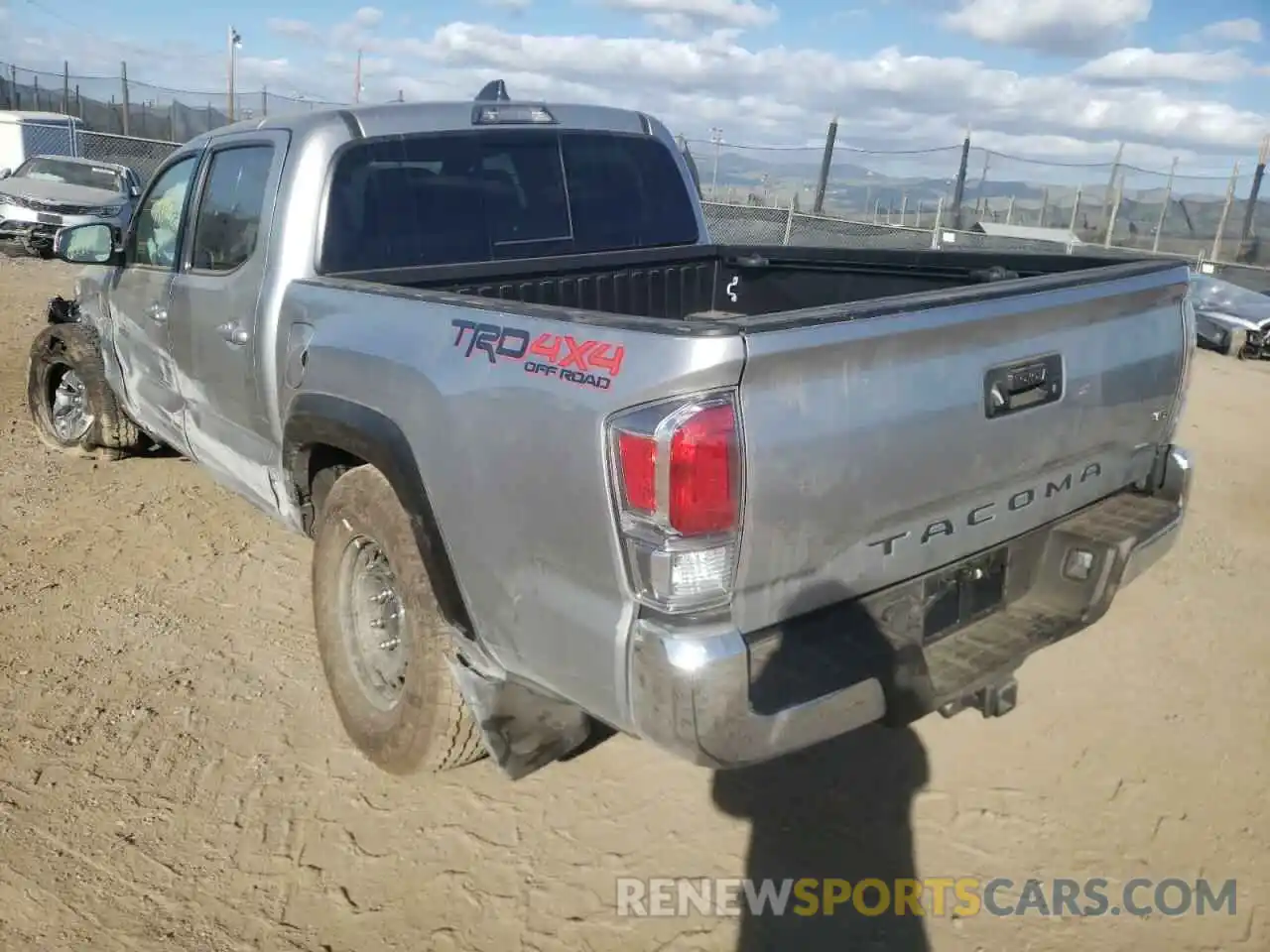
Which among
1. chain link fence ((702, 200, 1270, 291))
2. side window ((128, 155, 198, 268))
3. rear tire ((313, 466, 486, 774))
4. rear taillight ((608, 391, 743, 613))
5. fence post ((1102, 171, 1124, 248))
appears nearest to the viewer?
rear taillight ((608, 391, 743, 613))

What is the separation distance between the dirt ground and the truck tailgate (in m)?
0.94

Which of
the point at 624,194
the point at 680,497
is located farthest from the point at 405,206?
the point at 680,497

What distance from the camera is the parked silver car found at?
15695 millimetres

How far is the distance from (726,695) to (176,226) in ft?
11.5

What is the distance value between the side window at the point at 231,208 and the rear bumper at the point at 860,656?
2.46 metres

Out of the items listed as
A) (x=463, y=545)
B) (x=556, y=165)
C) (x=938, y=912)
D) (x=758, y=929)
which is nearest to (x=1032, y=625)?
(x=938, y=912)

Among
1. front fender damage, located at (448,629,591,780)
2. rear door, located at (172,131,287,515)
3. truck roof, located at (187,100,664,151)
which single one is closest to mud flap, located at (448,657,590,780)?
front fender damage, located at (448,629,591,780)

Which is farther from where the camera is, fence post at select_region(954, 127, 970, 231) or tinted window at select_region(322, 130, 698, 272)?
fence post at select_region(954, 127, 970, 231)

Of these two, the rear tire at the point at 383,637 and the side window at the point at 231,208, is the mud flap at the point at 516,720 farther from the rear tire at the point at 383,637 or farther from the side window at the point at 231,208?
the side window at the point at 231,208

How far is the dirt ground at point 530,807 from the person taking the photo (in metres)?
2.73

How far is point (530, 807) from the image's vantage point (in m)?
3.22

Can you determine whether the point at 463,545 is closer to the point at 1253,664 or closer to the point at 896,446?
the point at 896,446

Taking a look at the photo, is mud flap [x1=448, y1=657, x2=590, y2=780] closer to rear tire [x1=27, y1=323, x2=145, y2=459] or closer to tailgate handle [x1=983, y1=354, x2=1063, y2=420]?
tailgate handle [x1=983, y1=354, x2=1063, y2=420]

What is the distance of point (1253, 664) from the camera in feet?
13.6
